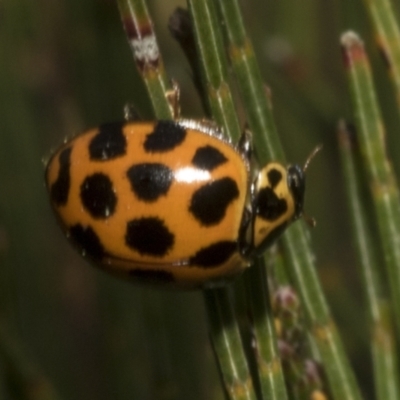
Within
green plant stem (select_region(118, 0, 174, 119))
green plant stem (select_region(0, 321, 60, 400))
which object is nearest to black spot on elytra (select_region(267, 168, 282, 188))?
green plant stem (select_region(118, 0, 174, 119))

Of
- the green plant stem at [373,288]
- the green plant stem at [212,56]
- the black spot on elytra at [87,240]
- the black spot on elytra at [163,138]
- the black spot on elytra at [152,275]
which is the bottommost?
the green plant stem at [373,288]

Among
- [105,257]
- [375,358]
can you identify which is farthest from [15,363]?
[375,358]

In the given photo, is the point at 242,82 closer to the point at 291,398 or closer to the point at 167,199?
the point at 167,199

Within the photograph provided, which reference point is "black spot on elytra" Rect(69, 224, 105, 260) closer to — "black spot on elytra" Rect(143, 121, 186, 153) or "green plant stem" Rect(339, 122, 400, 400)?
"black spot on elytra" Rect(143, 121, 186, 153)

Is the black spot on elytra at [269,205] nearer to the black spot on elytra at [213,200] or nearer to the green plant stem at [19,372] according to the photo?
the black spot on elytra at [213,200]

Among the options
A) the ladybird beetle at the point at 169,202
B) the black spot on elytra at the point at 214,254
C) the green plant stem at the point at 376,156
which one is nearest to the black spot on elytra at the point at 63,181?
the ladybird beetle at the point at 169,202

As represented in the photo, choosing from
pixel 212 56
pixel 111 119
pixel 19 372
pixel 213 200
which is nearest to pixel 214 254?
pixel 213 200

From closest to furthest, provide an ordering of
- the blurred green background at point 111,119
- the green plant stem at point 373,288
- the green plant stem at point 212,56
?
the green plant stem at point 212,56, the green plant stem at point 373,288, the blurred green background at point 111,119

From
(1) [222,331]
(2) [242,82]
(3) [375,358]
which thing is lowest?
(3) [375,358]
